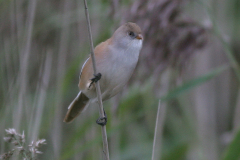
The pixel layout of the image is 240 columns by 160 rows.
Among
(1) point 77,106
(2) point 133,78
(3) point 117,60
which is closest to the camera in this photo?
(3) point 117,60

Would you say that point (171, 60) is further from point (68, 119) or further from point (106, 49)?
point (68, 119)

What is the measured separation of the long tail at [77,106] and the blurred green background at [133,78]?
12 cm

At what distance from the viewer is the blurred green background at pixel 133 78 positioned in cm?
213

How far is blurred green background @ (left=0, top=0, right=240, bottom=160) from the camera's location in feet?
7.00

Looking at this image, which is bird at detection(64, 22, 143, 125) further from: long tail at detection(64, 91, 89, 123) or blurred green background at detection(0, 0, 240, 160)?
long tail at detection(64, 91, 89, 123)

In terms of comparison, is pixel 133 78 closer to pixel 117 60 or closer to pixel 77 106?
pixel 117 60

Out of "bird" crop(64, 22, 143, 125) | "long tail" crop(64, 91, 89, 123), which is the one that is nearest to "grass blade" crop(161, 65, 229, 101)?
"bird" crop(64, 22, 143, 125)

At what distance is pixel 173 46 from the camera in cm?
222

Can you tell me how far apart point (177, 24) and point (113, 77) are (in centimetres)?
53

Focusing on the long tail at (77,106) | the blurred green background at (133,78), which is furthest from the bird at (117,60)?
the long tail at (77,106)

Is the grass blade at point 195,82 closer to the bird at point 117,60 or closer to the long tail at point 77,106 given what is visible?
the bird at point 117,60

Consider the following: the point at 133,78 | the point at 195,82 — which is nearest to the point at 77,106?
the point at 133,78

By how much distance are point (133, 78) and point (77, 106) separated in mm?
454

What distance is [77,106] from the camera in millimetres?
2418
